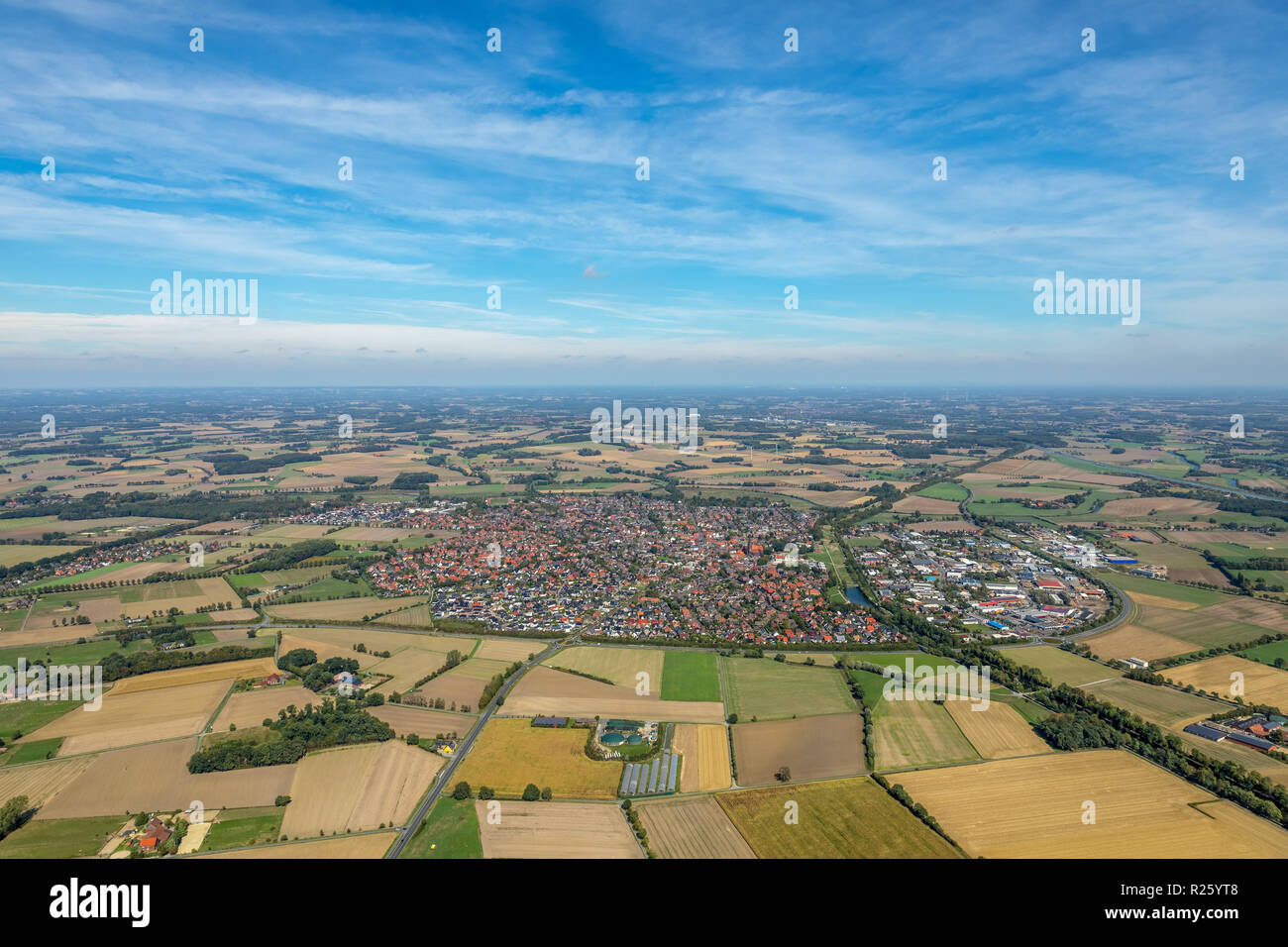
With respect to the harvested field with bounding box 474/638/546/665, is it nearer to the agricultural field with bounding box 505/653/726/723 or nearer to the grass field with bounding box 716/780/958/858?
→ the agricultural field with bounding box 505/653/726/723

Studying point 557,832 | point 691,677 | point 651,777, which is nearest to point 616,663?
point 691,677

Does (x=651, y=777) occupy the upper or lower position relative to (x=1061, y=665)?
lower

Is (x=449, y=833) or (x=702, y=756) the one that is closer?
(x=449, y=833)

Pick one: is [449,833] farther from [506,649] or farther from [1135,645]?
[1135,645]

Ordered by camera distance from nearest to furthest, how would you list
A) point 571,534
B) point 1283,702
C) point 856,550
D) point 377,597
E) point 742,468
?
1. point 1283,702
2. point 377,597
3. point 856,550
4. point 571,534
5. point 742,468

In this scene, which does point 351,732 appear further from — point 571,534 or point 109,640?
point 571,534

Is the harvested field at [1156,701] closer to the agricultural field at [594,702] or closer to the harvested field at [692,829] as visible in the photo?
the agricultural field at [594,702]
